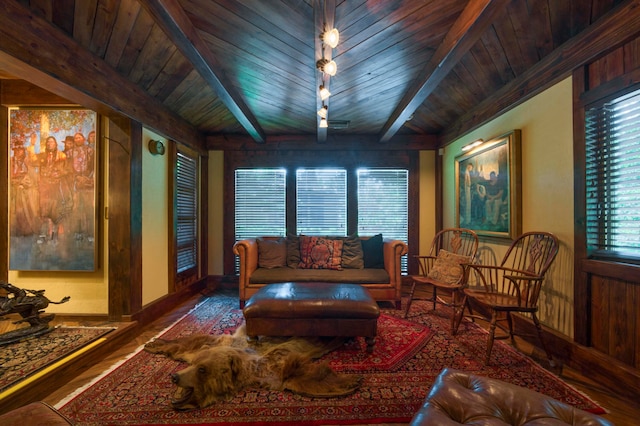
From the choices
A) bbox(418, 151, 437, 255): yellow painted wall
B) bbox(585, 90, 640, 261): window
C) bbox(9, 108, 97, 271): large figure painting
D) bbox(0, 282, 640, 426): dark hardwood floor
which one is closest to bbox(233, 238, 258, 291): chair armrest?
bbox(0, 282, 640, 426): dark hardwood floor

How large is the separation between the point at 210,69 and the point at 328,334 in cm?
258

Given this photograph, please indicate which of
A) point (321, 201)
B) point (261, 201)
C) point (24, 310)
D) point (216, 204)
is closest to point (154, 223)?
point (24, 310)

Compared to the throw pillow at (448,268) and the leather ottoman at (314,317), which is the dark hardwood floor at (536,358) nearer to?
the throw pillow at (448,268)

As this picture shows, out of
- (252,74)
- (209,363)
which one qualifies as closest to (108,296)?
(209,363)

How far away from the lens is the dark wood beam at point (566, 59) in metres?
1.67

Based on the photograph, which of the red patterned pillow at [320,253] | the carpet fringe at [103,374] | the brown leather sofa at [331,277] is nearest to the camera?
the carpet fringe at [103,374]

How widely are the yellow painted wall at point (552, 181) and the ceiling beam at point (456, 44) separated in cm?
94

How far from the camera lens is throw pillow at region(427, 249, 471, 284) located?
9.43 feet

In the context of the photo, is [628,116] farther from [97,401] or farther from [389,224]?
[97,401]

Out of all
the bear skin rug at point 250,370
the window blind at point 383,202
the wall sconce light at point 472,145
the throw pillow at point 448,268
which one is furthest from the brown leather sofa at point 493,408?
the window blind at point 383,202

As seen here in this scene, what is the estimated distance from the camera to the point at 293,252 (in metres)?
3.76

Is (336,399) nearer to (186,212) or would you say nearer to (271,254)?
(271,254)

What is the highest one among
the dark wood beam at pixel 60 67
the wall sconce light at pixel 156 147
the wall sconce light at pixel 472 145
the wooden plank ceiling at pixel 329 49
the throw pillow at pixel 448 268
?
the wooden plank ceiling at pixel 329 49

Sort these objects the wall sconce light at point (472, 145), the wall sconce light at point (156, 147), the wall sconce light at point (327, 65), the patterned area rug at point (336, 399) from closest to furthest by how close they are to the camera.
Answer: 1. the patterned area rug at point (336, 399)
2. the wall sconce light at point (327, 65)
3. the wall sconce light at point (156, 147)
4. the wall sconce light at point (472, 145)
